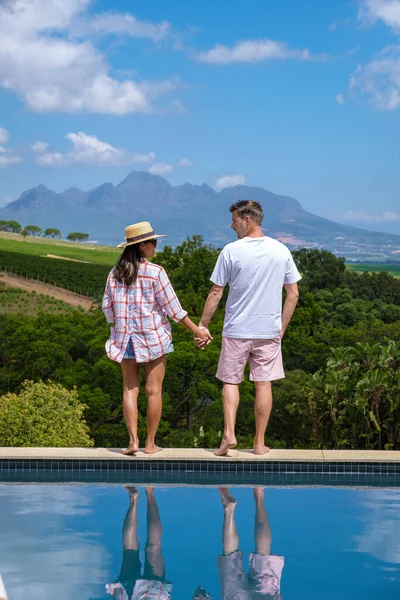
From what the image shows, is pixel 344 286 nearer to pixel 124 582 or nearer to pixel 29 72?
pixel 124 582

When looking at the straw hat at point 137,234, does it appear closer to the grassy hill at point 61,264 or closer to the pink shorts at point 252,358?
the pink shorts at point 252,358

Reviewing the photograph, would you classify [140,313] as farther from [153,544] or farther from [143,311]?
[153,544]

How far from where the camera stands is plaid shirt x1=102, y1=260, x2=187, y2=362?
530 cm

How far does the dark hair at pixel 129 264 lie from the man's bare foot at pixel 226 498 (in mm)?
1342

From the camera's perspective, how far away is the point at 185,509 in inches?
193

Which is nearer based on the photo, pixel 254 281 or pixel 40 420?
pixel 254 281

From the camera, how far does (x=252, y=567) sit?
3984 millimetres

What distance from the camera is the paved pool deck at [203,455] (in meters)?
5.55

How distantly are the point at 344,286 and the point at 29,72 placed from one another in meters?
140

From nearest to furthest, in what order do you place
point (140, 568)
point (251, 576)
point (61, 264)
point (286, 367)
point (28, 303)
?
1. point (251, 576)
2. point (140, 568)
3. point (286, 367)
4. point (28, 303)
5. point (61, 264)

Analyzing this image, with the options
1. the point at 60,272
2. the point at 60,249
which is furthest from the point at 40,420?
the point at 60,249

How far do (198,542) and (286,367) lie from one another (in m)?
26.3

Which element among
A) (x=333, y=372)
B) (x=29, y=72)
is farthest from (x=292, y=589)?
(x=29, y=72)

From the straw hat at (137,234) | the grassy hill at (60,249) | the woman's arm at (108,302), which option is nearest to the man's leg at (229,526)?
the woman's arm at (108,302)
